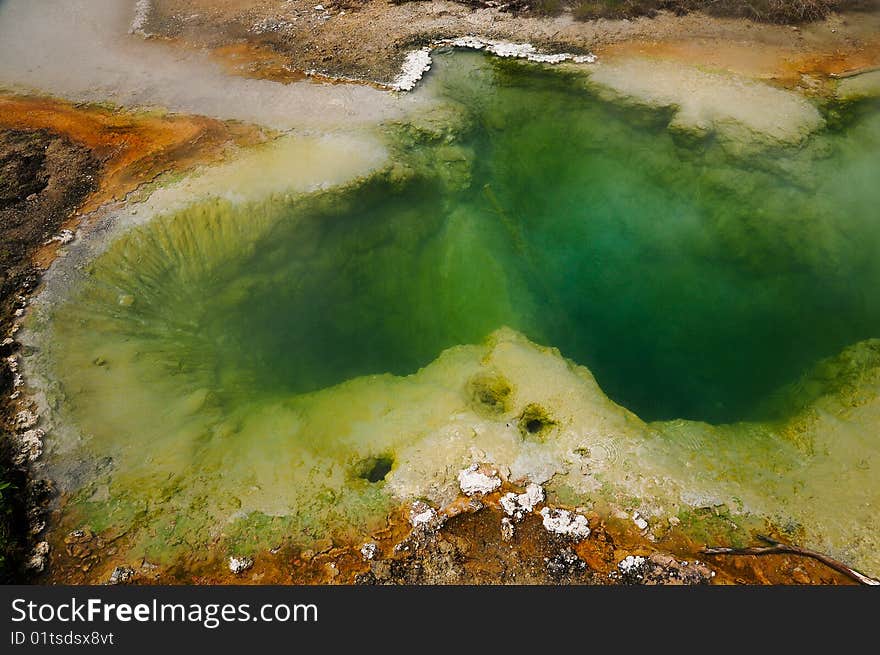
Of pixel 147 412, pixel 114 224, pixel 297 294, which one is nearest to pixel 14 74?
pixel 114 224

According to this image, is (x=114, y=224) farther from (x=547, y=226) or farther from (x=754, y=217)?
(x=754, y=217)

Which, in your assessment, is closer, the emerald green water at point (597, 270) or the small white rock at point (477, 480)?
the small white rock at point (477, 480)

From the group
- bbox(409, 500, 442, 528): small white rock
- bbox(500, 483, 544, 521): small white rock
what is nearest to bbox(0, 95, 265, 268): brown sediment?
bbox(409, 500, 442, 528): small white rock

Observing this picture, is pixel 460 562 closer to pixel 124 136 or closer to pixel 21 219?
pixel 21 219

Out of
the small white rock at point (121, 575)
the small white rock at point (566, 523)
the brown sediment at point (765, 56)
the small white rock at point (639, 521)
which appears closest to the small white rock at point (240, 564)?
the small white rock at point (121, 575)

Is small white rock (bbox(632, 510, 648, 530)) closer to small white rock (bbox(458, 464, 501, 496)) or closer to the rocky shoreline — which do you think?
the rocky shoreline

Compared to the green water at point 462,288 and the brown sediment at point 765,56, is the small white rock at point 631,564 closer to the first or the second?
the green water at point 462,288

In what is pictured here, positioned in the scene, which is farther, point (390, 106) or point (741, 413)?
point (390, 106)
